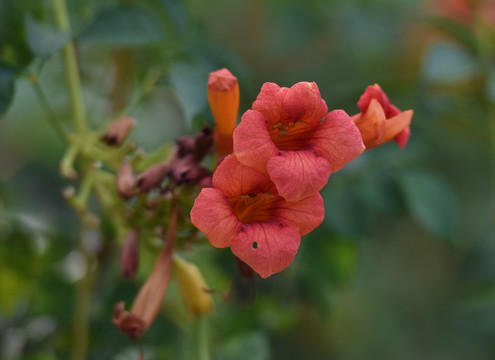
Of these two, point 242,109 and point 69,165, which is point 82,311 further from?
point 242,109

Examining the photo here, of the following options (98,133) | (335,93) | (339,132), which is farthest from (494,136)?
(98,133)

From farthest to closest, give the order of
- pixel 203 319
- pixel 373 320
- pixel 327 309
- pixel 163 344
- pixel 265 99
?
pixel 373 320 → pixel 327 309 → pixel 163 344 → pixel 203 319 → pixel 265 99

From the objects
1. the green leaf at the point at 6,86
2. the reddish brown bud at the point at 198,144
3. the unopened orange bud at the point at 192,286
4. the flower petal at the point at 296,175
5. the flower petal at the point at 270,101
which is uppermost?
the flower petal at the point at 270,101

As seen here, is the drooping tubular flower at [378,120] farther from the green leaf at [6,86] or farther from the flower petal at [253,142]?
the green leaf at [6,86]

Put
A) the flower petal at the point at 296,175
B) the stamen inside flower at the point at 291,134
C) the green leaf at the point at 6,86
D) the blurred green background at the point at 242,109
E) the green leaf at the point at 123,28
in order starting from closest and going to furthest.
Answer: the flower petal at the point at 296,175 < the stamen inside flower at the point at 291,134 < the green leaf at the point at 6,86 < the green leaf at the point at 123,28 < the blurred green background at the point at 242,109

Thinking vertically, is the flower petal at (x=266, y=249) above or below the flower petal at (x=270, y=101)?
below

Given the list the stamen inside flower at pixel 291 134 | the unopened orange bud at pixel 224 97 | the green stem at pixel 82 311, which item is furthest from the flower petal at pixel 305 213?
the green stem at pixel 82 311

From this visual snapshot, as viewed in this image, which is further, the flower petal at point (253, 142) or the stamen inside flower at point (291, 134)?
→ the stamen inside flower at point (291, 134)

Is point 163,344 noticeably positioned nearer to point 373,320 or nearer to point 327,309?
point 327,309
